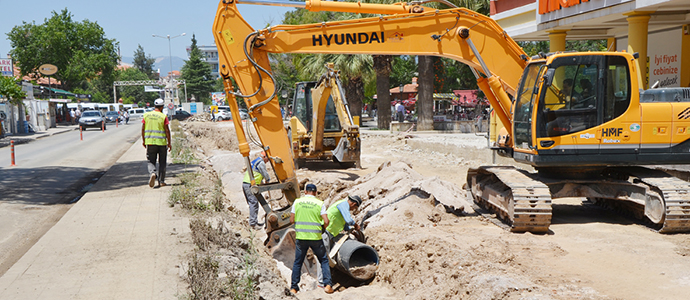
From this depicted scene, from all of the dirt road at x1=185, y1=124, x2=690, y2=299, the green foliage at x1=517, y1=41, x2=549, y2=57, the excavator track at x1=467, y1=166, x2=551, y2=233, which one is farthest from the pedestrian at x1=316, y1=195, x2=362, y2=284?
the green foliage at x1=517, y1=41, x2=549, y2=57

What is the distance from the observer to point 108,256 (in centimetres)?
686

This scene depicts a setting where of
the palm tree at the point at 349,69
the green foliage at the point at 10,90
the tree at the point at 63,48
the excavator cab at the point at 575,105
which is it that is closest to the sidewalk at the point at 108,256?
the excavator cab at the point at 575,105

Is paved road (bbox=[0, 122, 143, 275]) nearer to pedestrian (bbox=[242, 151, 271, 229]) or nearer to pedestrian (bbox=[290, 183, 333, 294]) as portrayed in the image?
pedestrian (bbox=[242, 151, 271, 229])

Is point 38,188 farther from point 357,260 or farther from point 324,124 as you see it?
point 357,260

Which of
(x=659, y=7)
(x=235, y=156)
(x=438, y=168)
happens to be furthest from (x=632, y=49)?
(x=235, y=156)

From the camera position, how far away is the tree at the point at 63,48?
62969mm

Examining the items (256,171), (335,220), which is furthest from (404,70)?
(335,220)

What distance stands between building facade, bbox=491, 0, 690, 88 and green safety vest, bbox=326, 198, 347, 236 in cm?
921

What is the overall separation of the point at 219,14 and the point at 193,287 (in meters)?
4.95

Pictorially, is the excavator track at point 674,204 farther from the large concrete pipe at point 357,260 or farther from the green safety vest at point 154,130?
the green safety vest at point 154,130

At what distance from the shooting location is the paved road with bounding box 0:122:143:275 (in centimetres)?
866

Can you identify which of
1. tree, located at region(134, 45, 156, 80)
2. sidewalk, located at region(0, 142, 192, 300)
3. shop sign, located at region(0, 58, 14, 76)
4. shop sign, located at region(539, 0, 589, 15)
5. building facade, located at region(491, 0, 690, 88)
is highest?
tree, located at region(134, 45, 156, 80)

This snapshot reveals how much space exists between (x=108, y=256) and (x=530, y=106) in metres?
6.30

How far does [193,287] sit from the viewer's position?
5.53 meters
